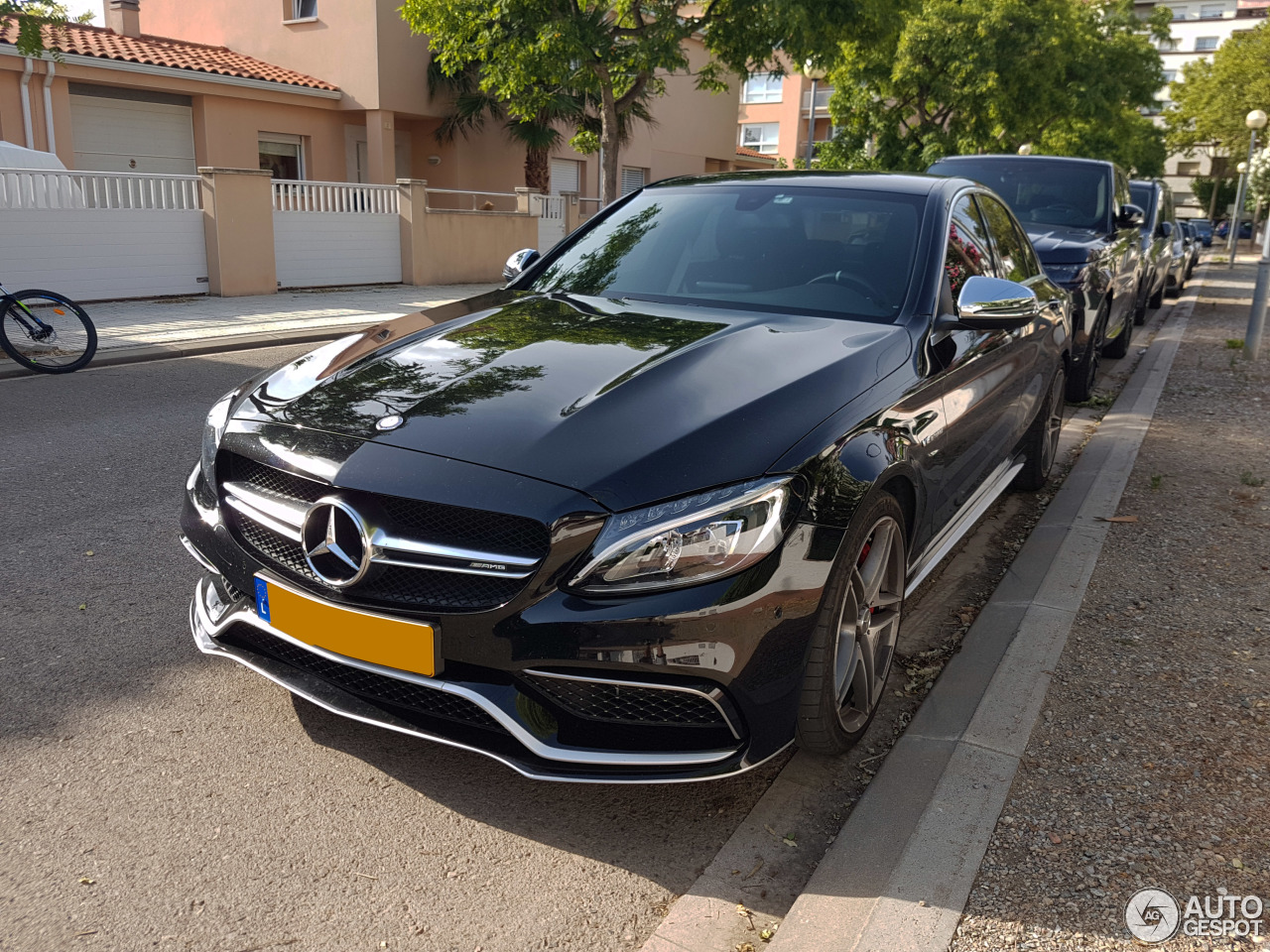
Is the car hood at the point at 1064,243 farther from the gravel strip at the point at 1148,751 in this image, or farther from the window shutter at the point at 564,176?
the window shutter at the point at 564,176

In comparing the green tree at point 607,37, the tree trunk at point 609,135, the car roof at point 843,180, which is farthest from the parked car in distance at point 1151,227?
the car roof at point 843,180

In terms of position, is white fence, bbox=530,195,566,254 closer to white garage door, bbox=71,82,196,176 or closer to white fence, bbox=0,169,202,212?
white garage door, bbox=71,82,196,176

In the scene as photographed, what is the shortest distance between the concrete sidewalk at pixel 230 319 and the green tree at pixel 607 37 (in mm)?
3681

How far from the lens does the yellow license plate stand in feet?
7.80

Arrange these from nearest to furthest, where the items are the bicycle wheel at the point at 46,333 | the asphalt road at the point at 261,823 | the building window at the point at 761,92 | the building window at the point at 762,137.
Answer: the asphalt road at the point at 261,823 → the bicycle wheel at the point at 46,333 → the building window at the point at 761,92 → the building window at the point at 762,137

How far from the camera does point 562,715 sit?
2.36 metres

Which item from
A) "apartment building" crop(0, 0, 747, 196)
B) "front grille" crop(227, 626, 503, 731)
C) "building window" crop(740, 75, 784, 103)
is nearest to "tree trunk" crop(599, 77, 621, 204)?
"apartment building" crop(0, 0, 747, 196)

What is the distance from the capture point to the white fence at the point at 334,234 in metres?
16.3

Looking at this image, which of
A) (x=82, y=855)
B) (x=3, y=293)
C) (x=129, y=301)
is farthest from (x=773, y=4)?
(x=82, y=855)

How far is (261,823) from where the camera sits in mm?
2617

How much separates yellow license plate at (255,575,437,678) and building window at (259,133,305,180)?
21.6 m

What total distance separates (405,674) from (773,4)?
50.0 feet

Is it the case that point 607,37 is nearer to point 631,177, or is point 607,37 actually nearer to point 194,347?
point 194,347

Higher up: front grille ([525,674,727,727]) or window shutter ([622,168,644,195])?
window shutter ([622,168,644,195])
